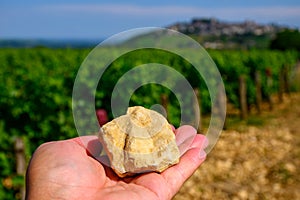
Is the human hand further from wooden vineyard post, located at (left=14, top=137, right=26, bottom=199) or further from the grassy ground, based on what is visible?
the grassy ground

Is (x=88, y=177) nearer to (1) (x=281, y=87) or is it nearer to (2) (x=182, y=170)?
(2) (x=182, y=170)

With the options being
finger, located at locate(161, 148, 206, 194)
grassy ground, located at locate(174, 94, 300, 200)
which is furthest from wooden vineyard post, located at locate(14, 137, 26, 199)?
finger, located at locate(161, 148, 206, 194)

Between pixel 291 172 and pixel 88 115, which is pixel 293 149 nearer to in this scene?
pixel 291 172

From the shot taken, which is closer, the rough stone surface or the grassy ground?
the rough stone surface

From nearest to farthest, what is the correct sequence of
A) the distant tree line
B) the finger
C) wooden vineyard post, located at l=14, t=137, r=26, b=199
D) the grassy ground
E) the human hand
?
the human hand, the finger, wooden vineyard post, located at l=14, t=137, r=26, b=199, the grassy ground, the distant tree line

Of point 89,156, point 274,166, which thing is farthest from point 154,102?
point 89,156

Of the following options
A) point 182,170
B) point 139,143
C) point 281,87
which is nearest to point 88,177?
point 139,143

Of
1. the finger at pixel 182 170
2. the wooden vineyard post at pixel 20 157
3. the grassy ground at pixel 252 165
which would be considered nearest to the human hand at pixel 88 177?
the finger at pixel 182 170
